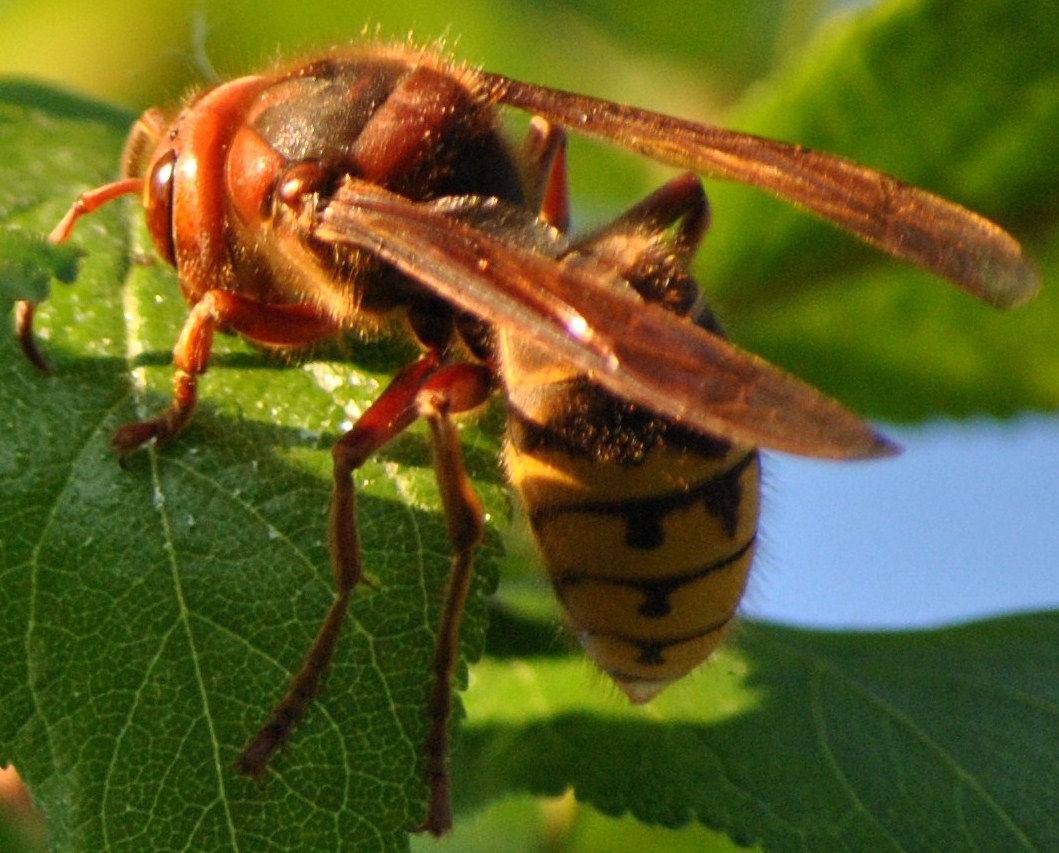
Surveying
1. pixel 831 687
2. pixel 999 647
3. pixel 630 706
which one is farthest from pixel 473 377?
pixel 999 647

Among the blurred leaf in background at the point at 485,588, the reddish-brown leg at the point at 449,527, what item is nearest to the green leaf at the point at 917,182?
the blurred leaf in background at the point at 485,588

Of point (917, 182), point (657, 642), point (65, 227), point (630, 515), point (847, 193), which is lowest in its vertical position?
point (657, 642)

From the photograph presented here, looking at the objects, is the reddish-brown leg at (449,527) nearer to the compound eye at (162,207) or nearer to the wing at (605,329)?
the wing at (605,329)

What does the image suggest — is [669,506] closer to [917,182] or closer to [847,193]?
[847,193]

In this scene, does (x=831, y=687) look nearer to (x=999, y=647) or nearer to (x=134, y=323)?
(x=999, y=647)

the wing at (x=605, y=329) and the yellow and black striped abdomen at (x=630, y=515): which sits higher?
the wing at (x=605, y=329)

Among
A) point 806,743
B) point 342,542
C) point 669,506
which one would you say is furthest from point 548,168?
point 806,743
